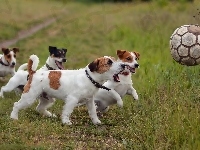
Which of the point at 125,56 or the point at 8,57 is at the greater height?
the point at 125,56

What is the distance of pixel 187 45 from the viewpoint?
24.8ft

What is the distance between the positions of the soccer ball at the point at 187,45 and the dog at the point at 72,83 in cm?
115

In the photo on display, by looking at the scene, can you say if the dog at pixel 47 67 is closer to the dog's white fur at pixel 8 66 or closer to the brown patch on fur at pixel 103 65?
the dog's white fur at pixel 8 66

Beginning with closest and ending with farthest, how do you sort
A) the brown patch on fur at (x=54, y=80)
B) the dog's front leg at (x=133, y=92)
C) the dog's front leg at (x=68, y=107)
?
the dog's front leg at (x=68, y=107)
the brown patch on fur at (x=54, y=80)
the dog's front leg at (x=133, y=92)

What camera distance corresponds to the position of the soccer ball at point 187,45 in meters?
7.54

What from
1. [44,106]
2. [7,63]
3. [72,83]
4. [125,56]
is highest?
[125,56]

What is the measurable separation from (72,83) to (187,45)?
1.83 metres

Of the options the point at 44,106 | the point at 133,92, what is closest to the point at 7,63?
the point at 44,106

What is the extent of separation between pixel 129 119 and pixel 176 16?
12.7 metres

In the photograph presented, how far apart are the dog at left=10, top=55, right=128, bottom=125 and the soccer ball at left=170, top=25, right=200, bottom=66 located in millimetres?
1146

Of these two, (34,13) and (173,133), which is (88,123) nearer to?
(173,133)

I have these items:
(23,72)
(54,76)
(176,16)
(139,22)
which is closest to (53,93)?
(54,76)

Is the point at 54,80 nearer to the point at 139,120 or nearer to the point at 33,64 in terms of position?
the point at 33,64

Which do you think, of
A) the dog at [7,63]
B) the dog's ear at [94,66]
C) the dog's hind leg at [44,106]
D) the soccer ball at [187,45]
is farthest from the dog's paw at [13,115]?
the dog at [7,63]
